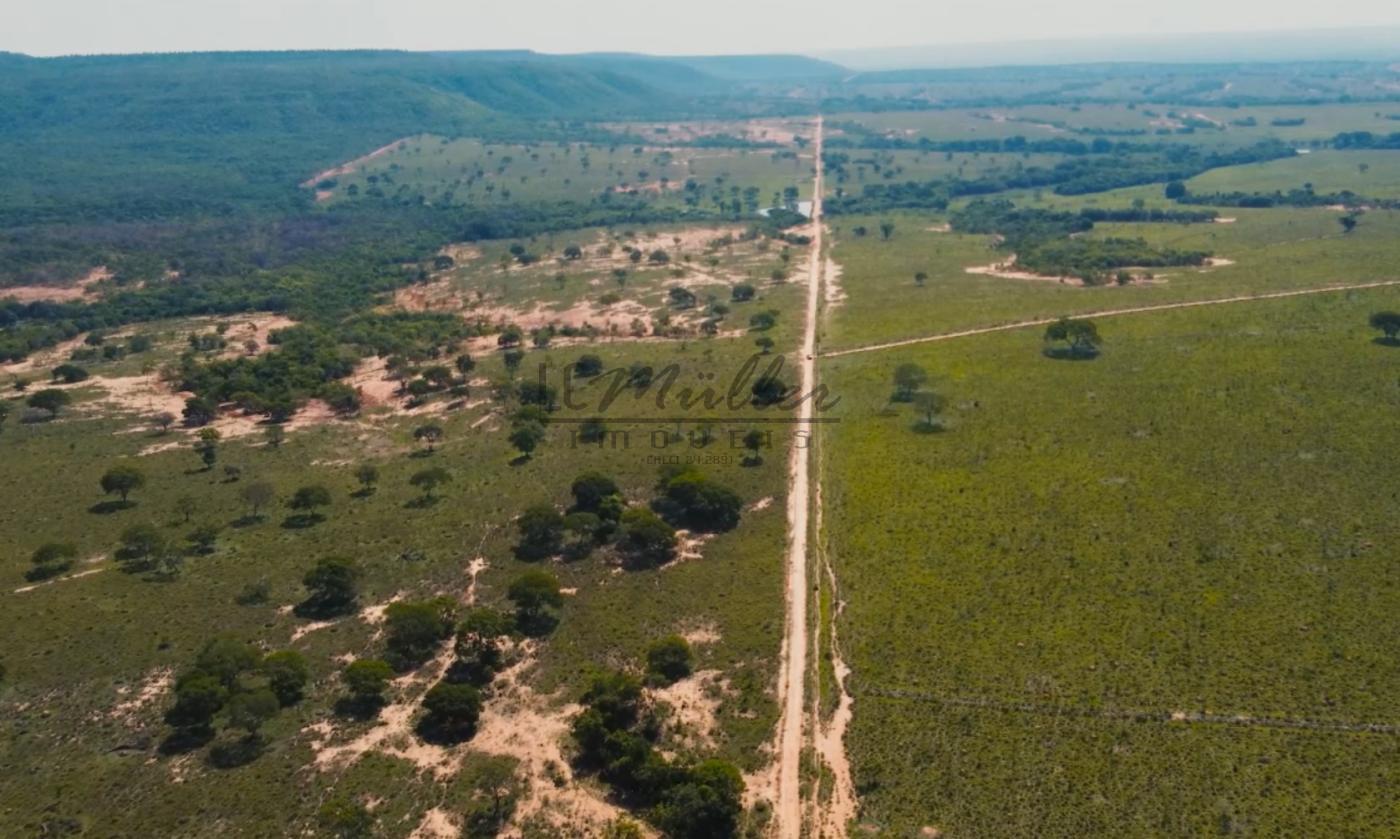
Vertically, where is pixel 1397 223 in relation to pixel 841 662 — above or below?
above

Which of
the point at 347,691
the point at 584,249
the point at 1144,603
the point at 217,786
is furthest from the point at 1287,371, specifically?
the point at 584,249

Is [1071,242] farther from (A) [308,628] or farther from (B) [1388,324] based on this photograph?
(A) [308,628]

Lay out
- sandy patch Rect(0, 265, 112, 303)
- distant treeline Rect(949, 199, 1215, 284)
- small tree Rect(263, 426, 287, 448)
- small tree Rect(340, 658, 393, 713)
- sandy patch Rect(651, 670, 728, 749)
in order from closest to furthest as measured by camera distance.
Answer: sandy patch Rect(651, 670, 728, 749), small tree Rect(340, 658, 393, 713), small tree Rect(263, 426, 287, 448), distant treeline Rect(949, 199, 1215, 284), sandy patch Rect(0, 265, 112, 303)

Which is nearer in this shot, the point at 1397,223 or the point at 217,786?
the point at 217,786

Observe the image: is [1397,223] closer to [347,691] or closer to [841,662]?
[841,662]

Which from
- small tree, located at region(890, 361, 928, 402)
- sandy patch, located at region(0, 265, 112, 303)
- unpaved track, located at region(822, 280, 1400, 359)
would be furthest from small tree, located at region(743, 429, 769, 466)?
sandy patch, located at region(0, 265, 112, 303)

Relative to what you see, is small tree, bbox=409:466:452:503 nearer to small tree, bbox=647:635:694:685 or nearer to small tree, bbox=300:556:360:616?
small tree, bbox=300:556:360:616

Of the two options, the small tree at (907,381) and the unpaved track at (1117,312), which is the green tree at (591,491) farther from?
the unpaved track at (1117,312)
